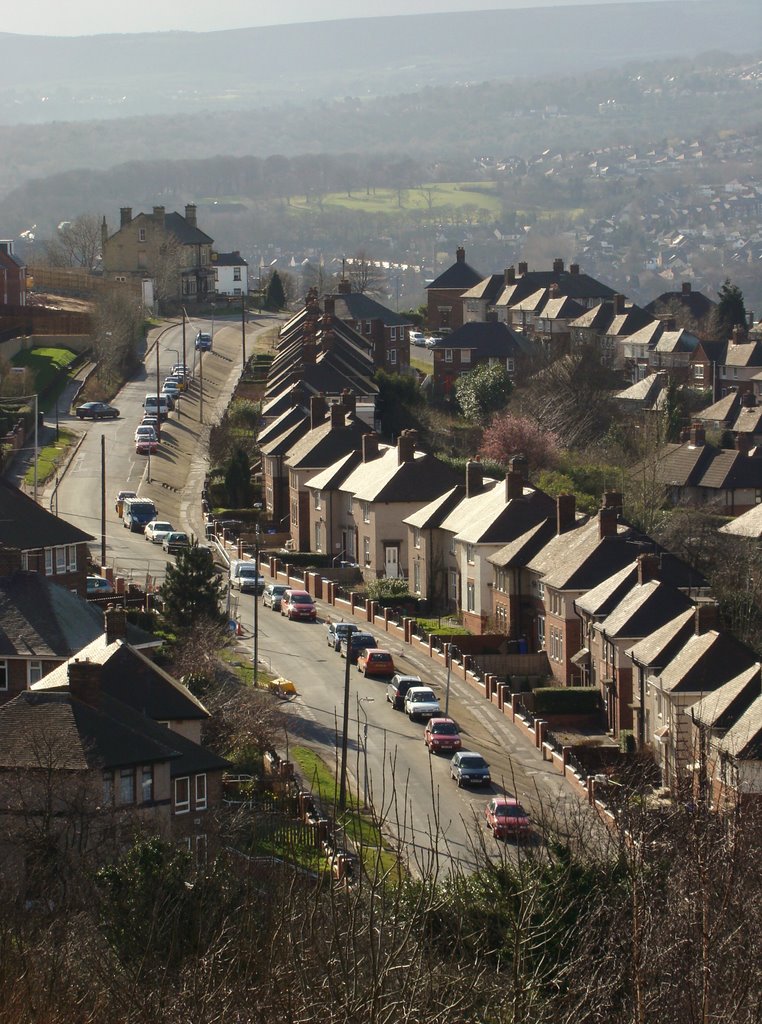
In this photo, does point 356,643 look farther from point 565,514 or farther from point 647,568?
point 565,514

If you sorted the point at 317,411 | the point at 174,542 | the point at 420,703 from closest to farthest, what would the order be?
1. the point at 420,703
2. the point at 174,542
3. the point at 317,411

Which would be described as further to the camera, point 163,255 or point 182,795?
point 163,255

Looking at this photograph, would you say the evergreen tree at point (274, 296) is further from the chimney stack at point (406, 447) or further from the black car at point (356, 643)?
the black car at point (356, 643)

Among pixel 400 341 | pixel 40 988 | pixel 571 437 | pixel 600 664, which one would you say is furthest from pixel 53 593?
pixel 400 341

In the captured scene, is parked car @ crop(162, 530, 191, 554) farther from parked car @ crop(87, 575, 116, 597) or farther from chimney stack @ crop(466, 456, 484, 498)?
chimney stack @ crop(466, 456, 484, 498)

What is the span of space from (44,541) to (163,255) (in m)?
70.5

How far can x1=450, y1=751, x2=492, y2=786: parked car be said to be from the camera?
45.4 meters

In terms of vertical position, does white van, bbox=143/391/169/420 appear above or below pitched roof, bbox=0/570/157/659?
below

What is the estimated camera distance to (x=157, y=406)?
9206cm

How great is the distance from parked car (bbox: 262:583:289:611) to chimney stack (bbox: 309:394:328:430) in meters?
17.0

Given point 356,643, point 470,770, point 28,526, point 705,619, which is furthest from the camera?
point 356,643

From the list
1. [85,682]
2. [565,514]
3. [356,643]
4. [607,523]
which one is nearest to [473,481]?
[565,514]

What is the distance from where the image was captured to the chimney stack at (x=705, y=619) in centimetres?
5022

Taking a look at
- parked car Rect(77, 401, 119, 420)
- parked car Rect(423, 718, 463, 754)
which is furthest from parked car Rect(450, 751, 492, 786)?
parked car Rect(77, 401, 119, 420)
